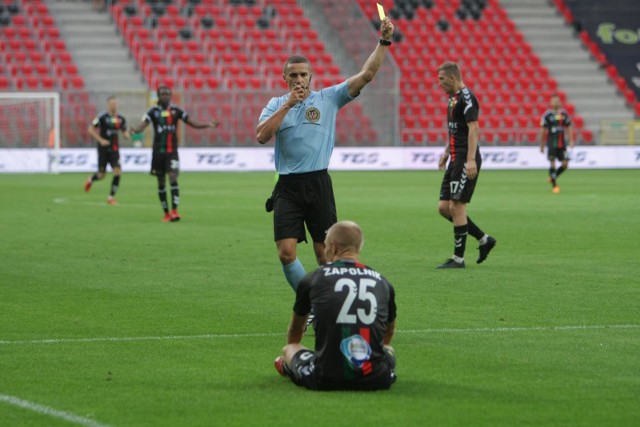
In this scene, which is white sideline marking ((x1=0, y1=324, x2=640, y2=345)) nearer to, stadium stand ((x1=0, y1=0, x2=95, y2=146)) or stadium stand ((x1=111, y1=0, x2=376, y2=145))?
stadium stand ((x1=0, y1=0, x2=95, y2=146))

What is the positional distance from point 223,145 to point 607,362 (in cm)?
3539

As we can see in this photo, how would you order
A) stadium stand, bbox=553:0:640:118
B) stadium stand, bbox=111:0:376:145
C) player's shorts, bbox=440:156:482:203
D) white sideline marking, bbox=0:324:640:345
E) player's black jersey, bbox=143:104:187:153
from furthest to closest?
1. stadium stand, bbox=553:0:640:118
2. stadium stand, bbox=111:0:376:145
3. player's black jersey, bbox=143:104:187:153
4. player's shorts, bbox=440:156:482:203
5. white sideline marking, bbox=0:324:640:345

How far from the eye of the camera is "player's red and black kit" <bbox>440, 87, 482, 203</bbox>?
44.5 ft

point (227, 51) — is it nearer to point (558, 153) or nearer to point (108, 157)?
point (558, 153)

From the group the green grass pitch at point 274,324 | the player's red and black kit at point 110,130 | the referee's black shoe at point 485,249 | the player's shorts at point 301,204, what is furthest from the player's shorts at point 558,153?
the player's shorts at point 301,204

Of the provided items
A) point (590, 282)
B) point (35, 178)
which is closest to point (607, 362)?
point (590, 282)

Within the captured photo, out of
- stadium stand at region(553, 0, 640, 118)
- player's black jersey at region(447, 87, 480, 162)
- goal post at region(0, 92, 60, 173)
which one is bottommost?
goal post at region(0, 92, 60, 173)

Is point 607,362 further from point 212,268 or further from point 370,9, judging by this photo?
point 370,9

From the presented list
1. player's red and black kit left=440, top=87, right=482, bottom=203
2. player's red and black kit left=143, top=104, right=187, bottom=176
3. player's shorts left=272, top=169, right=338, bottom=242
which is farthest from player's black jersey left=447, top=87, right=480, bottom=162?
player's red and black kit left=143, top=104, right=187, bottom=176

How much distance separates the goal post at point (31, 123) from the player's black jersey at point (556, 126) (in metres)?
16.5

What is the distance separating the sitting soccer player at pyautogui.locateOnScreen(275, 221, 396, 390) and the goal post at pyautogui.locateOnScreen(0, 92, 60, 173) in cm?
3395

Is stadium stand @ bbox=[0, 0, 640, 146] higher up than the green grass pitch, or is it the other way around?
stadium stand @ bbox=[0, 0, 640, 146]

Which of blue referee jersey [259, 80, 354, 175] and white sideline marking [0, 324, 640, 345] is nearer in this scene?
white sideline marking [0, 324, 640, 345]

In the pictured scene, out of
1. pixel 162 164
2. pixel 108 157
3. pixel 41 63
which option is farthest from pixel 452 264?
pixel 41 63
